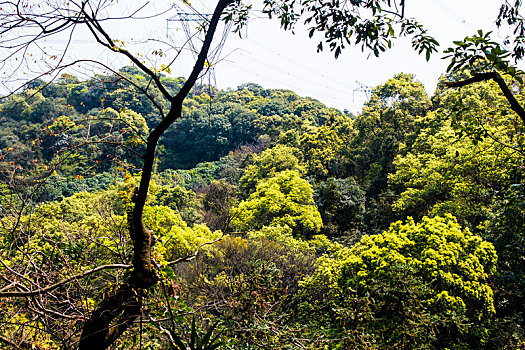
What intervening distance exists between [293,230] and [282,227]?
3028 mm

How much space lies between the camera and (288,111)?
48.9m

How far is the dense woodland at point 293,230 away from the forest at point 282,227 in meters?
0.06

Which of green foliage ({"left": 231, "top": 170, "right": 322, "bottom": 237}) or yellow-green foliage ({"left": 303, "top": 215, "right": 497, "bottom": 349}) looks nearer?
yellow-green foliage ({"left": 303, "top": 215, "right": 497, "bottom": 349})

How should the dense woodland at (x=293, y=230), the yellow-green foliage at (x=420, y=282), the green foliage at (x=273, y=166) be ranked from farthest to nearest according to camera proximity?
the green foliage at (x=273, y=166), the yellow-green foliage at (x=420, y=282), the dense woodland at (x=293, y=230)

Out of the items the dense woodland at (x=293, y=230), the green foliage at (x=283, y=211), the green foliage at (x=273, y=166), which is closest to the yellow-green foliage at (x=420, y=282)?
the dense woodland at (x=293, y=230)

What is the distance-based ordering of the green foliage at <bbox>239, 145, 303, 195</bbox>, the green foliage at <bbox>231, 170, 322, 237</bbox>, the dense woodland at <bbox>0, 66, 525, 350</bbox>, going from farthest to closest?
the green foliage at <bbox>239, 145, 303, 195</bbox>, the green foliage at <bbox>231, 170, 322, 237</bbox>, the dense woodland at <bbox>0, 66, 525, 350</bbox>

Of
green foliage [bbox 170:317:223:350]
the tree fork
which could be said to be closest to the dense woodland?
green foliage [bbox 170:317:223:350]

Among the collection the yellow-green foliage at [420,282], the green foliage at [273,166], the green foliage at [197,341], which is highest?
the green foliage at [273,166]

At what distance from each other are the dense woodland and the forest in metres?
0.06

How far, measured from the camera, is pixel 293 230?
1873 cm

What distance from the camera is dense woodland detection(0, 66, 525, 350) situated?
2980mm

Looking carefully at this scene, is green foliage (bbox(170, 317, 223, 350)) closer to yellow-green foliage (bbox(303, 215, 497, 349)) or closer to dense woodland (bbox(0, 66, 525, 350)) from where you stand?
dense woodland (bbox(0, 66, 525, 350))

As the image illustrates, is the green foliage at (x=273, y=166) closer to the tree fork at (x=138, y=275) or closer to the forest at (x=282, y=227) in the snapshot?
the forest at (x=282, y=227)

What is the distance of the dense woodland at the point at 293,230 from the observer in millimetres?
2980
